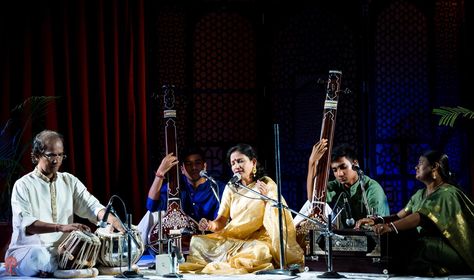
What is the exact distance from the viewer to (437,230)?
7426mm

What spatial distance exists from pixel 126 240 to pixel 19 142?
1.93m

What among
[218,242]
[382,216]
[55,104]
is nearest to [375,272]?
[382,216]

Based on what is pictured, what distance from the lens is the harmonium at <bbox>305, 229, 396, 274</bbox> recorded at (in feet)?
23.9

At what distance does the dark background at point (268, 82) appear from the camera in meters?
9.16

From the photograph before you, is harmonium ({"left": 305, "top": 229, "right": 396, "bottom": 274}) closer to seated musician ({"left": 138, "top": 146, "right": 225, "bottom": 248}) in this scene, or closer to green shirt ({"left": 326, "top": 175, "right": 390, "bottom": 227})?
green shirt ({"left": 326, "top": 175, "right": 390, "bottom": 227})

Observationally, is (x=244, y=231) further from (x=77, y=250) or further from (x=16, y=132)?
(x=16, y=132)

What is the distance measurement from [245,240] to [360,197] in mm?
1109

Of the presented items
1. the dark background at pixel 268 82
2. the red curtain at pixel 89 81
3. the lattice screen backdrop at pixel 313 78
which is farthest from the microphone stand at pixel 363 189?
the red curtain at pixel 89 81

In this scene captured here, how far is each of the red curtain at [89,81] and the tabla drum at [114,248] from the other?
1746 mm

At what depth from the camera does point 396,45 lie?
9.33 m

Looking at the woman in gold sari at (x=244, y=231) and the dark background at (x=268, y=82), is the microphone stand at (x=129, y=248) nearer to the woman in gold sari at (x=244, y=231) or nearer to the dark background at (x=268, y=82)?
the woman in gold sari at (x=244, y=231)

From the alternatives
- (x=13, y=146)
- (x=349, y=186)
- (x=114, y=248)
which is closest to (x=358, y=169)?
(x=349, y=186)

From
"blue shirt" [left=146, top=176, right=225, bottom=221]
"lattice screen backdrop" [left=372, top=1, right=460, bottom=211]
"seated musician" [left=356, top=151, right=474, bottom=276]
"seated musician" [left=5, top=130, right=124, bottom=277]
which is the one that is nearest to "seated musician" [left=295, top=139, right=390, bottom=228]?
"seated musician" [left=356, top=151, right=474, bottom=276]

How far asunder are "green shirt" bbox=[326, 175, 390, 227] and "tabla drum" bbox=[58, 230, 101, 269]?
2.24 metres
